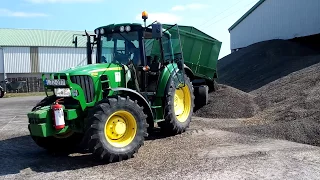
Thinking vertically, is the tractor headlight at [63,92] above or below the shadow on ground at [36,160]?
above

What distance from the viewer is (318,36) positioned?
2470 centimetres

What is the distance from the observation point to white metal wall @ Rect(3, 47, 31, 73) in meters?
39.0

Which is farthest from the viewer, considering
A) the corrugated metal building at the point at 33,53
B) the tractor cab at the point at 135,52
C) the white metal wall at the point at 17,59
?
the corrugated metal building at the point at 33,53

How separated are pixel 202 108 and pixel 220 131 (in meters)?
3.08

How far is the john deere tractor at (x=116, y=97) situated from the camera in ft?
20.2

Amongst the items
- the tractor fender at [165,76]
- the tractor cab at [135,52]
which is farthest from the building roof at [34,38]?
the tractor fender at [165,76]

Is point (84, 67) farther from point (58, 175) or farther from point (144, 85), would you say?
point (58, 175)

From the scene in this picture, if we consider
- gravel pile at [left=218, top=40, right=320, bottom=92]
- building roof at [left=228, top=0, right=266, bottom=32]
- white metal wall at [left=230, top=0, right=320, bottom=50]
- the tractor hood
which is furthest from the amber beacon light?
building roof at [left=228, top=0, right=266, bottom=32]

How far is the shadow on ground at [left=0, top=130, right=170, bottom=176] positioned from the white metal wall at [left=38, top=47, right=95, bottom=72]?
33.6 metres

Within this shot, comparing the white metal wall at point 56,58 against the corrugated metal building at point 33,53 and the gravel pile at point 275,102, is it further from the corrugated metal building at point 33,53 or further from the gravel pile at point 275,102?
the gravel pile at point 275,102

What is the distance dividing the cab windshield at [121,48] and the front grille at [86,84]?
4.12 feet

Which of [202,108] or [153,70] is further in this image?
[202,108]

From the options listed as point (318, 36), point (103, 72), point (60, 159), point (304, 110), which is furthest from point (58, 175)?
point (318, 36)

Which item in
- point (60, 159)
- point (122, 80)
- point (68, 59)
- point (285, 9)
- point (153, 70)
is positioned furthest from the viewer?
point (68, 59)
